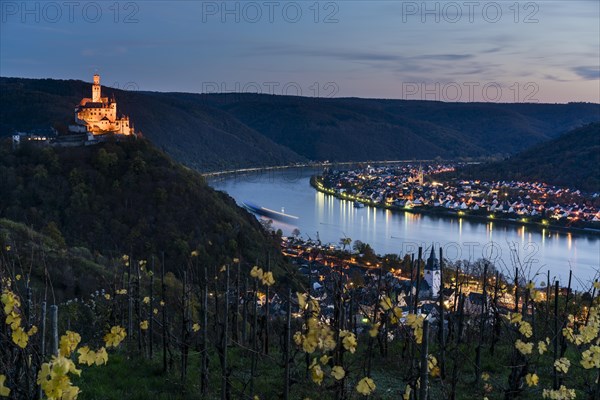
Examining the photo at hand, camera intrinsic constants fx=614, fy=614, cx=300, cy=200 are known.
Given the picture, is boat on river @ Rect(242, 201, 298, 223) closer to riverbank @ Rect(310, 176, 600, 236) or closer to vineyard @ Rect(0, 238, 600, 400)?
riverbank @ Rect(310, 176, 600, 236)

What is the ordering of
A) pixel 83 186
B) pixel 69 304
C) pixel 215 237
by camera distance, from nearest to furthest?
pixel 69 304 < pixel 215 237 < pixel 83 186

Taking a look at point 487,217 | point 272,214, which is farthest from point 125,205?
point 487,217

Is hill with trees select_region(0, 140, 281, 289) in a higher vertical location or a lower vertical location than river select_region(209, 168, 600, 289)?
higher

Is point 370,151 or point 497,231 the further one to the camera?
point 370,151

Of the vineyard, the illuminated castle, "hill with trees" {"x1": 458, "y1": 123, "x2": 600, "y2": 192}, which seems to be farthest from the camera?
"hill with trees" {"x1": 458, "y1": 123, "x2": 600, "y2": 192}

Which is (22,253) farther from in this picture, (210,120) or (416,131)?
(416,131)

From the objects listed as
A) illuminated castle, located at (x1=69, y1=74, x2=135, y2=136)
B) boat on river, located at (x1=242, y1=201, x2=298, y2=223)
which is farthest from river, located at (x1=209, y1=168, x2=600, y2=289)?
illuminated castle, located at (x1=69, y1=74, x2=135, y2=136)

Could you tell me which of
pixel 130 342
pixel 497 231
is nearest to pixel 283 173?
pixel 497 231
